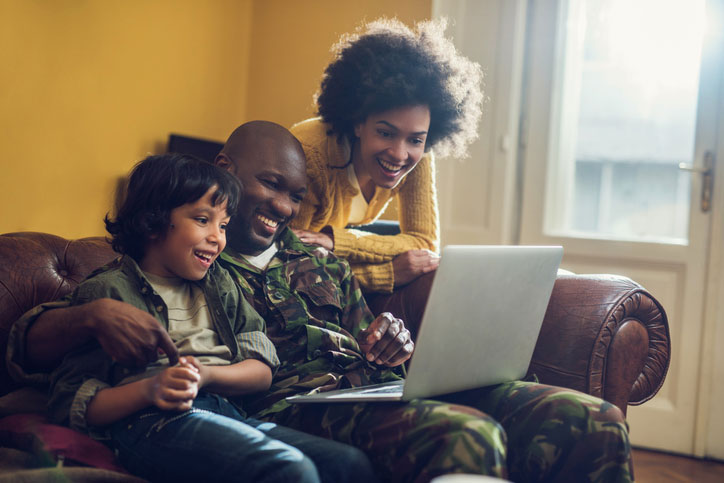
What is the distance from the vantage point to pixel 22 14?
2.48 meters

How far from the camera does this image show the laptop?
1063mm

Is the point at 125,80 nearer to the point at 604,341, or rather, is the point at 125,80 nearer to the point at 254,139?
the point at 254,139

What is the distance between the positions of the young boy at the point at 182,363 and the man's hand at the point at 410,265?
62 centimetres

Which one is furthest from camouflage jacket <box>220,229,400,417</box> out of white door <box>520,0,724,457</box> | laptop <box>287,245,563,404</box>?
white door <box>520,0,724,457</box>

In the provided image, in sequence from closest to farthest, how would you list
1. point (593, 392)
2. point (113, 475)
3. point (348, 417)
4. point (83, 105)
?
point (113, 475) → point (348, 417) → point (593, 392) → point (83, 105)

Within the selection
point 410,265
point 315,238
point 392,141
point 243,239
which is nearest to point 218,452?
point 243,239

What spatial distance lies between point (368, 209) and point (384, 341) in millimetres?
915

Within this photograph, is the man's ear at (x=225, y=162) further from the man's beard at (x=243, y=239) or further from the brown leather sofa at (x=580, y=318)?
the brown leather sofa at (x=580, y=318)

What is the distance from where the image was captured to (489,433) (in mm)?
1051

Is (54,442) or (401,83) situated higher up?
(401,83)

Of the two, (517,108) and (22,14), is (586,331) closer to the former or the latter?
(517,108)

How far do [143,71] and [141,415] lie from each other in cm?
239

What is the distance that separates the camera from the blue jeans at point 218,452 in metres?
0.97

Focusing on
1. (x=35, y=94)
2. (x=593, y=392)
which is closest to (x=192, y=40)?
(x=35, y=94)
